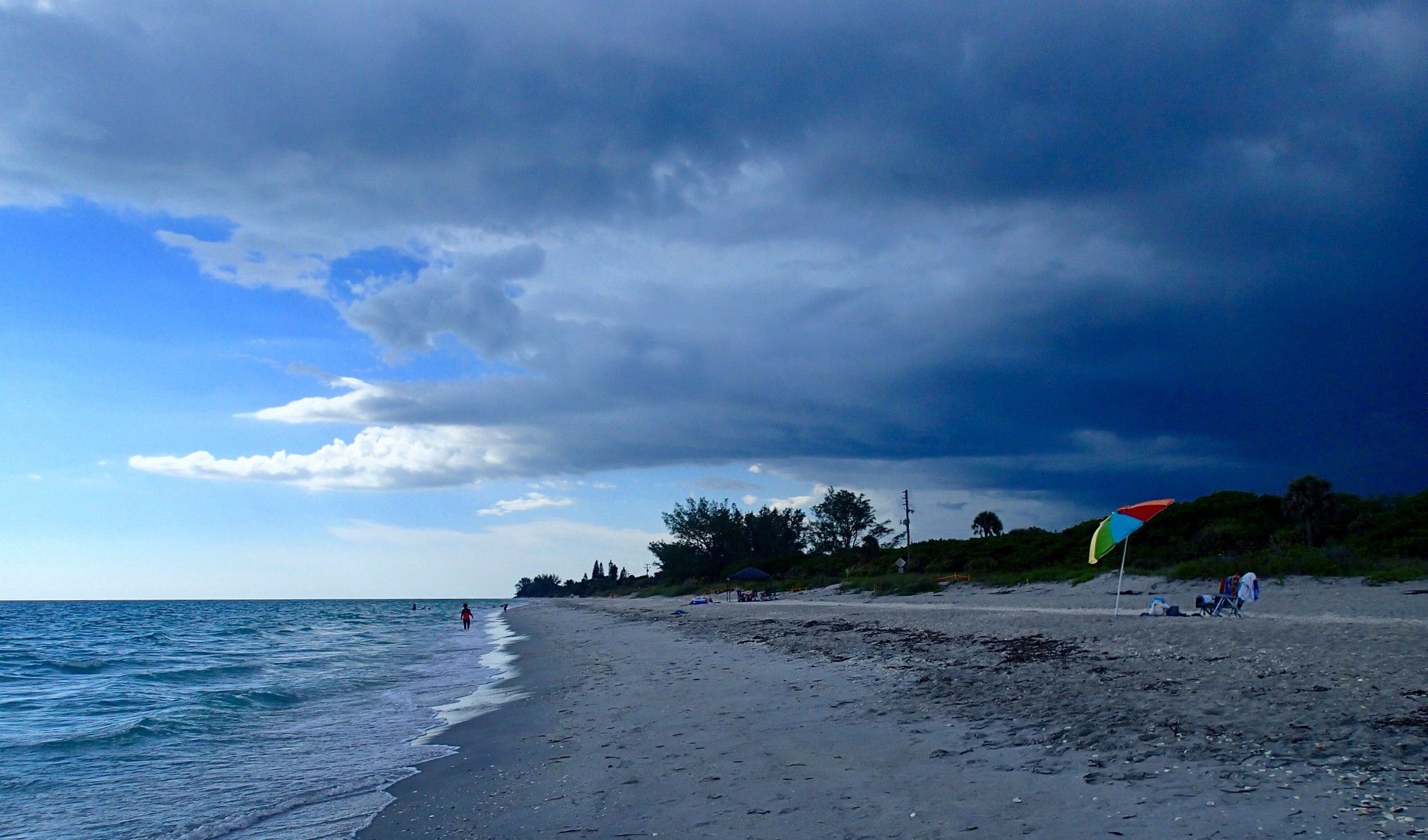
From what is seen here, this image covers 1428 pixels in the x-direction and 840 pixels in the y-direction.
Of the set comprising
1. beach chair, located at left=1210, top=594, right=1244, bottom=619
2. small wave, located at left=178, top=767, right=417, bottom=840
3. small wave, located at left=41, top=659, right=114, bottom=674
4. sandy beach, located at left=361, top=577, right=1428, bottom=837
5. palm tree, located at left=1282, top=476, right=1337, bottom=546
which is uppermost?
palm tree, located at left=1282, top=476, right=1337, bottom=546

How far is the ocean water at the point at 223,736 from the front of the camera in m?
9.36

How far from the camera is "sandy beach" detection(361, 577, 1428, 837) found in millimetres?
5844

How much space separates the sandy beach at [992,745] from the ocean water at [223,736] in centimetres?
131

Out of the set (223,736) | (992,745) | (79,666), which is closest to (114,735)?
(223,736)

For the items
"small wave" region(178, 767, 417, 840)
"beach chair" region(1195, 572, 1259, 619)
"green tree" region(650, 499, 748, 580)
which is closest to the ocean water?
"small wave" region(178, 767, 417, 840)

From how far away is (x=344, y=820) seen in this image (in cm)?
838

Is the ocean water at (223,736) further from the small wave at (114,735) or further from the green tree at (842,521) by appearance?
the green tree at (842,521)

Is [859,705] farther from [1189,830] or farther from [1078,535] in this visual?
[1078,535]

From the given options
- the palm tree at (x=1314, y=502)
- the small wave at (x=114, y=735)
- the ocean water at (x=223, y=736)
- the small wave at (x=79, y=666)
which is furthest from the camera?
the palm tree at (x=1314, y=502)

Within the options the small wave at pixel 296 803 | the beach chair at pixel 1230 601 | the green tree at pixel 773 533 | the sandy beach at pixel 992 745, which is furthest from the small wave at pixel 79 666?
the green tree at pixel 773 533

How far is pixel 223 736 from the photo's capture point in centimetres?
1499

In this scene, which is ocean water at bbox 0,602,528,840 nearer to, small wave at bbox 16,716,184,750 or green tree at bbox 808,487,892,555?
small wave at bbox 16,716,184,750

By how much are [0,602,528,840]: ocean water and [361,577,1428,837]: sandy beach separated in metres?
1.31

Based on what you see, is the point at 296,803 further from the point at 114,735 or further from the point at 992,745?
the point at 114,735
